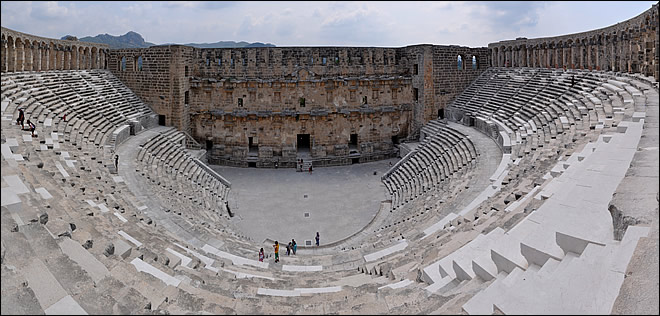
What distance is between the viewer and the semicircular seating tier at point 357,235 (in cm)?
528

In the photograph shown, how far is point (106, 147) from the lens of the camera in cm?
1738

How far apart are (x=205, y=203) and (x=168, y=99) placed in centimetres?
1103

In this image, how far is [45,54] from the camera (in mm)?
22516

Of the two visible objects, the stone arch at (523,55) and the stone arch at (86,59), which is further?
the stone arch at (523,55)

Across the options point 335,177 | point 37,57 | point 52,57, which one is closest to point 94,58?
point 52,57

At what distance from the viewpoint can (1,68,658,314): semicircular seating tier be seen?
208 inches

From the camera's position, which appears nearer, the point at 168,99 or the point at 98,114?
the point at 98,114

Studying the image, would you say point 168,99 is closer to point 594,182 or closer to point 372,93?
point 372,93

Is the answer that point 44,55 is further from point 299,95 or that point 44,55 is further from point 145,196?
point 145,196

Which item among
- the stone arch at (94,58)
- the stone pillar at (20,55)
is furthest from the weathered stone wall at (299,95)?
the stone pillar at (20,55)

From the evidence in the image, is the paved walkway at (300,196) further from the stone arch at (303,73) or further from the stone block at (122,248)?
the stone arch at (303,73)

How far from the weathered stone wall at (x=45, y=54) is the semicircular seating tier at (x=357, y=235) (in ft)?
3.75

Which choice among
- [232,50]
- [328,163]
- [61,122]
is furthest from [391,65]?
[61,122]

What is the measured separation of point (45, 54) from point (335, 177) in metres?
16.0
